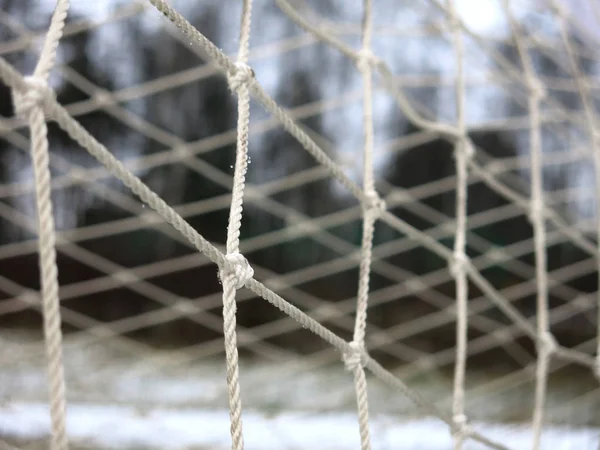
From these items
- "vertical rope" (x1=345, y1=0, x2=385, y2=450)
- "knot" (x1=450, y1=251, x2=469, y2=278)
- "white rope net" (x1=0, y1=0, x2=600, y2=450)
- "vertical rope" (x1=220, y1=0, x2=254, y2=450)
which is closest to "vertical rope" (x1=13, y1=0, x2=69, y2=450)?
"vertical rope" (x1=220, y1=0, x2=254, y2=450)

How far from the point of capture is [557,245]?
2004 millimetres

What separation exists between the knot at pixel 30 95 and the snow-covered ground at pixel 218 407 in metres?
1.24

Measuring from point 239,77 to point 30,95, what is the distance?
18 cm

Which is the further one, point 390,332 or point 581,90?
point 390,332

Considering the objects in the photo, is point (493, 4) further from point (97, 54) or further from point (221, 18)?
point (97, 54)

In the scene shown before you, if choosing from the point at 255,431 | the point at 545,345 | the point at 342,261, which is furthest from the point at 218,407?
the point at 545,345

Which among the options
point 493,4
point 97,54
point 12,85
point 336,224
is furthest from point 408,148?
point 12,85

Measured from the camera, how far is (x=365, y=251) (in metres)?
0.55

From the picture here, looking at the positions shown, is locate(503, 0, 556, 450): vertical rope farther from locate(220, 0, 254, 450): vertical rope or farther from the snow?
the snow

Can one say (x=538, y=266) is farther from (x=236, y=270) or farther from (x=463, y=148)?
(x=236, y=270)

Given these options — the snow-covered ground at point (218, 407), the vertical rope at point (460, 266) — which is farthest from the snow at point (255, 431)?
the vertical rope at point (460, 266)

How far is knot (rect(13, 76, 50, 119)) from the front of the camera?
30 cm

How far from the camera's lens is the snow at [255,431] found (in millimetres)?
1503

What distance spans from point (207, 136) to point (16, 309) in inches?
28.5
